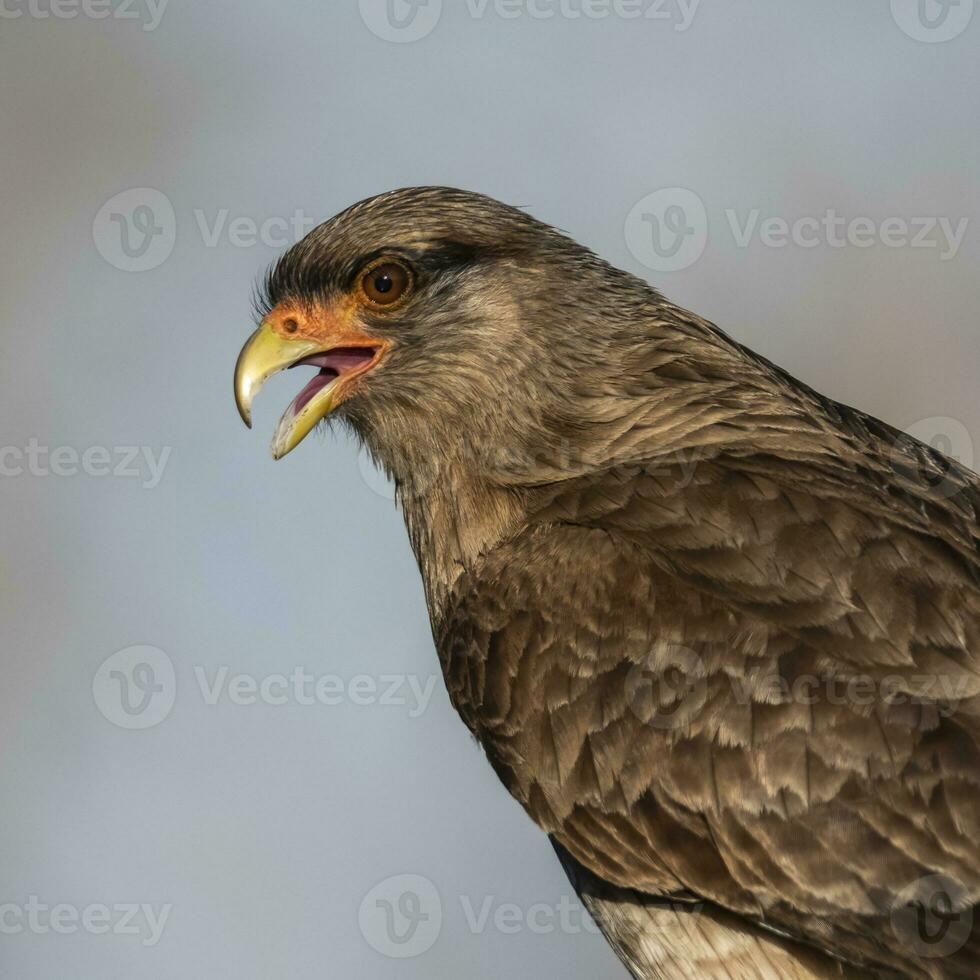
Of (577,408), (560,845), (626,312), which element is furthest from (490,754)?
(626,312)

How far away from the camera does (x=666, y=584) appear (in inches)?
242

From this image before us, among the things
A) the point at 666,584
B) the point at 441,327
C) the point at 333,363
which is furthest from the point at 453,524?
the point at 666,584

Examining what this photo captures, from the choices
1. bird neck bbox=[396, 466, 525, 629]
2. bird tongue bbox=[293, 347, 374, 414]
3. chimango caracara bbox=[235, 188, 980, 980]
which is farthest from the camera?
bird tongue bbox=[293, 347, 374, 414]

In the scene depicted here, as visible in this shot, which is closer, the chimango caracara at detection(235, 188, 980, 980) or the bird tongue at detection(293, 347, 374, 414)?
the chimango caracara at detection(235, 188, 980, 980)

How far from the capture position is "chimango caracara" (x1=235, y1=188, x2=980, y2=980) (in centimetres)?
569

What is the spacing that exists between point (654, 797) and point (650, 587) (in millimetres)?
672

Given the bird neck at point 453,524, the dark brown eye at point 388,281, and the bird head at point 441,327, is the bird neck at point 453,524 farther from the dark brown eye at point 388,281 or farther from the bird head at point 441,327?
the dark brown eye at point 388,281

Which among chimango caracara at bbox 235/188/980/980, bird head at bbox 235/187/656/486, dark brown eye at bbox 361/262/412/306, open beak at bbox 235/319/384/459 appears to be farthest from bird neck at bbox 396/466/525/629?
dark brown eye at bbox 361/262/412/306

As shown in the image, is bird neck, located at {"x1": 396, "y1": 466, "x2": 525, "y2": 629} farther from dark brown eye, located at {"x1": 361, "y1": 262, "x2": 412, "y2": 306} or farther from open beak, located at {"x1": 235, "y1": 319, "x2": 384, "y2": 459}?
dark brown eye, located at {"x1": 361, "y1": 262, "x2": 412, "y2": 306}

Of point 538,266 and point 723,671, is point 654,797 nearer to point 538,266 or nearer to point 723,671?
point 723,671

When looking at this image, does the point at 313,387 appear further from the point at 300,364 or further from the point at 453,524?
the point at 453,524

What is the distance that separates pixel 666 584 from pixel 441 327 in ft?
4.91

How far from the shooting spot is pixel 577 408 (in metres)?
6.86

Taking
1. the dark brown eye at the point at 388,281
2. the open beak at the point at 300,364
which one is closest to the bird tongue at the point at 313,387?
the open beak at the point at 300,364
